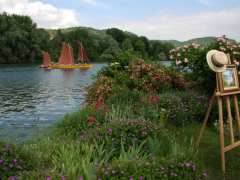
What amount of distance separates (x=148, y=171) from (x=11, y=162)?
1872 millimetres

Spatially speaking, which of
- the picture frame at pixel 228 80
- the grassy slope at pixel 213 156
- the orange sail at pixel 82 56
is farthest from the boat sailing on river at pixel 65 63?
the picture frame at pixel 228 80

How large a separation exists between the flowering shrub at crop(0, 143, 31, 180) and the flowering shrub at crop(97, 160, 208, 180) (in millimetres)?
1163

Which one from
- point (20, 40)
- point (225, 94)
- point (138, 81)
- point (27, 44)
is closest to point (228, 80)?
point (225, 94)

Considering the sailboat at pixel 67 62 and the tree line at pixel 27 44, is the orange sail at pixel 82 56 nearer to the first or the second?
the sailboat at pixel 67 62

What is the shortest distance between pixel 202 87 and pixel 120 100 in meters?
2.96

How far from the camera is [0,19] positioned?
74938 millimetres

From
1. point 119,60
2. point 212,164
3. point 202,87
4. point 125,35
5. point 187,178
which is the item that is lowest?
point 212,164

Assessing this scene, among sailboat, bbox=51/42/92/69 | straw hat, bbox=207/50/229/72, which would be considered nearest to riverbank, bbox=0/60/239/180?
straw hat, bbox=207/50/229/72

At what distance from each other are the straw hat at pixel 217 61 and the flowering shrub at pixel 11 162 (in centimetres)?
345

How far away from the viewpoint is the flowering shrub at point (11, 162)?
13.6 feet

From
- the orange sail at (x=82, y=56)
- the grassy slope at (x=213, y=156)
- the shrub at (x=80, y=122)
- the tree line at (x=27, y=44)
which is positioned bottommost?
Answer: the grassy slope at (x=213, y=156)

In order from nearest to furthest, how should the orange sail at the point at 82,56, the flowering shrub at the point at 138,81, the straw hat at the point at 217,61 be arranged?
the straw hat at the point at 217,61 → the flowering shrub at the point at 138,81 → the orange sail at the point at 82,56

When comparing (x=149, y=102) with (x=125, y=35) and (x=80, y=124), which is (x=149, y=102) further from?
(x=125, y=35)

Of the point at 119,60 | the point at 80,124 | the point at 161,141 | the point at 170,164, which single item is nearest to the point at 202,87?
the point at 119,60
